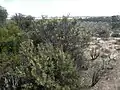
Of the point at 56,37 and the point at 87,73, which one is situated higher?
the point at 56,37

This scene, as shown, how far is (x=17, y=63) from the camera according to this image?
11469 mm

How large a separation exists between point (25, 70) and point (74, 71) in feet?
5.82

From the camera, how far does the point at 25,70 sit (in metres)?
9.20

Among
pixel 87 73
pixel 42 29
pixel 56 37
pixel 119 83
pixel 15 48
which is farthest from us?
pixel 15 48

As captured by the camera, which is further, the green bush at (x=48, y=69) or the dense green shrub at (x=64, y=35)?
the dense green shrub at (x=64, y=35)

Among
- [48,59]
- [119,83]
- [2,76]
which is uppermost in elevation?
[48,59]

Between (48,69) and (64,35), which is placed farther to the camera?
(64,35)

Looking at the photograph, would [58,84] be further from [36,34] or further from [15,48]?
[15,48]

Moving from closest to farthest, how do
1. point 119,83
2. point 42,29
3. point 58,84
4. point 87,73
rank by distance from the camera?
point 58,84 < point 119,83 < point 87,73 < point 42,29

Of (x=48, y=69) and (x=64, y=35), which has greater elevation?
(x=64, y=35)

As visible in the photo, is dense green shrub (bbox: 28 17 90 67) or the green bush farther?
dense green shrub (bbox: 28 17 90 67)

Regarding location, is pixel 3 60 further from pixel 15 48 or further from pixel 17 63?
pixel 15 48

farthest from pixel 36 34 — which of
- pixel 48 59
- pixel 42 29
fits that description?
pixel 48 59

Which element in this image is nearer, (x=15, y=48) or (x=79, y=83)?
(x=79, y=83)
